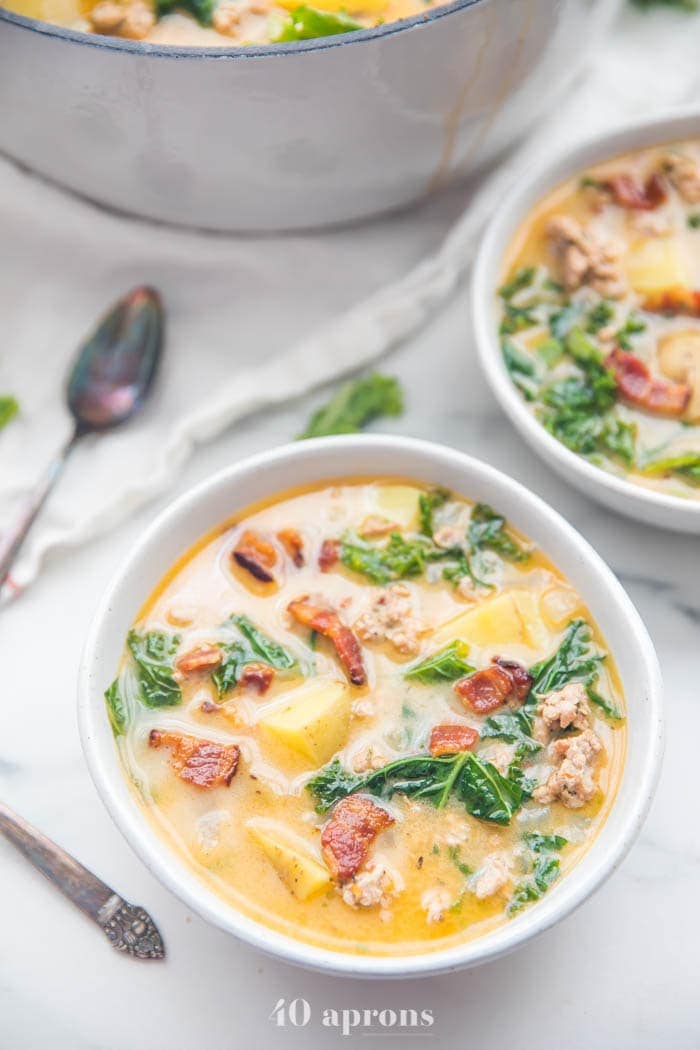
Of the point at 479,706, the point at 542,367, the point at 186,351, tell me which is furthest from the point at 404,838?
the point at 186,351

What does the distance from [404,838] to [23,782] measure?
3.12 feet

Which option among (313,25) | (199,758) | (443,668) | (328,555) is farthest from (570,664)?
(313,25)

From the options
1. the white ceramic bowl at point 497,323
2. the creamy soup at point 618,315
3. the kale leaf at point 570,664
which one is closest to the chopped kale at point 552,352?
the creamy soup at point 618,315

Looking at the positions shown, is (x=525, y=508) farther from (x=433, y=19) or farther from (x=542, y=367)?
(x=433, y=19)

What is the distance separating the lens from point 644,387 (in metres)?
3.04

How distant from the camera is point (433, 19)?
2.59 m

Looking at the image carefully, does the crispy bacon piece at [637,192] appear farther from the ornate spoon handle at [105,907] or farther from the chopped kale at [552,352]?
the ornate spoon handle at [105,907]

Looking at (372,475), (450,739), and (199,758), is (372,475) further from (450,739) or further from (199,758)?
(199,758)

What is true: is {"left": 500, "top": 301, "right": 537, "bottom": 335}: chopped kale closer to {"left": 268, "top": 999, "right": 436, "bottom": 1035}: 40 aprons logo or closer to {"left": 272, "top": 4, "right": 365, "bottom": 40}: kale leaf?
{"left": 272, "top": 4, "right": 365, "bottom": 40}: kale leaf

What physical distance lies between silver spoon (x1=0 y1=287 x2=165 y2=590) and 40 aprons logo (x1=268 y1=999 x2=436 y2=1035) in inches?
55.5

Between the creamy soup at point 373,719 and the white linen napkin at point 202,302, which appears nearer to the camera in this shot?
the creamy soup at point 373,719

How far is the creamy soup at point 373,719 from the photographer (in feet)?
8.18

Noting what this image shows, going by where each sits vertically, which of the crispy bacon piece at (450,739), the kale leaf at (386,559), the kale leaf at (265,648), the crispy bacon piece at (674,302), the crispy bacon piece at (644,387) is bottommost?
the kale leaf at (265,648)

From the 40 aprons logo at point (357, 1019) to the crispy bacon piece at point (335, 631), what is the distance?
71 cm
